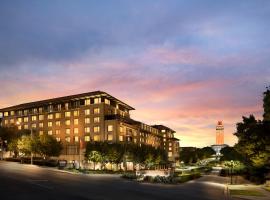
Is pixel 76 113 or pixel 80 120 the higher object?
pixel 76 113

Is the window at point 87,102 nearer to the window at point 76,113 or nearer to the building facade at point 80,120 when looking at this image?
the building facade at point 80,120

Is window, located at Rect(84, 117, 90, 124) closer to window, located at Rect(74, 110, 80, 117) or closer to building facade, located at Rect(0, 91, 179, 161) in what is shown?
building facade, located at Rect(0, 91, 179, 161)

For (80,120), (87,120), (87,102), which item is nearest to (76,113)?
(80,120)

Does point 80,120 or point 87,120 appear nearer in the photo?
point 87,120

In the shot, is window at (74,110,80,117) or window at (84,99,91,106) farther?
window at (74,110,80,117)

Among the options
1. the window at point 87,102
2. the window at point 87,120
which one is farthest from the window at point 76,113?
the window at point 87,102

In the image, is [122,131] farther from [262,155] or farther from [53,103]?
[262,155]

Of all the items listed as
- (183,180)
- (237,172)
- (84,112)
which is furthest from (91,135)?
(183,180)

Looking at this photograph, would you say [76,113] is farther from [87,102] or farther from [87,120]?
[87,102]

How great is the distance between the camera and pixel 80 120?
504 ft

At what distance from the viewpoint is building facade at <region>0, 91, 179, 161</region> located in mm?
146875

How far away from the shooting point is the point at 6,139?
401 ft

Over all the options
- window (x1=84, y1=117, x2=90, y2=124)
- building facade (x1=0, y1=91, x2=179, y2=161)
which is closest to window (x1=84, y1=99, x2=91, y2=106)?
building facade (x1=0, y1=91, x2=179, y2=161)

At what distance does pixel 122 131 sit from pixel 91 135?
1163 centimetres
